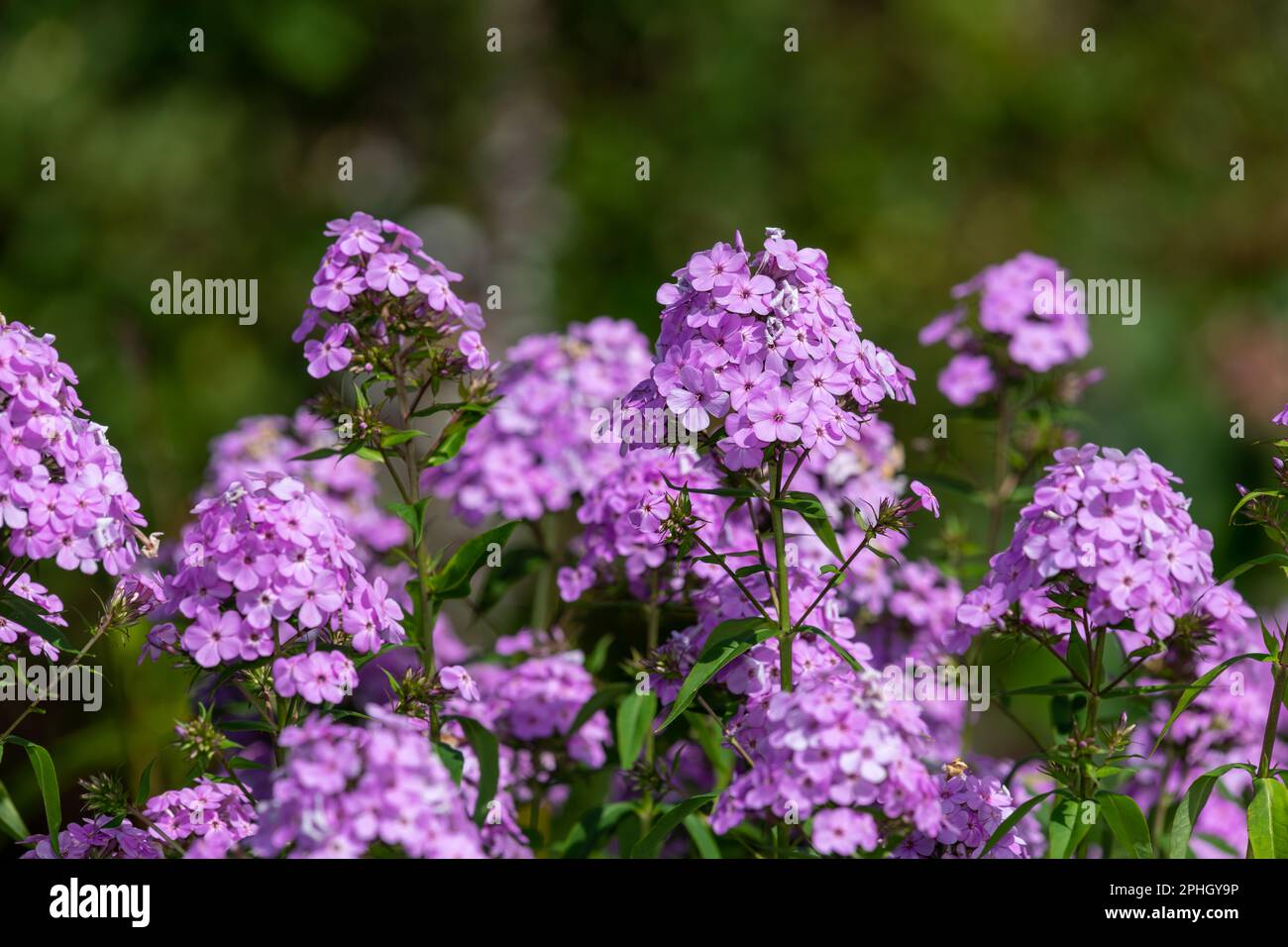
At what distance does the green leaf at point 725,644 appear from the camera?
248 cm

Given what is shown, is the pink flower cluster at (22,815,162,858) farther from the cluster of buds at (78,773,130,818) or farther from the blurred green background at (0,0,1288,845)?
the blurred green background at (0,0,1288,845)

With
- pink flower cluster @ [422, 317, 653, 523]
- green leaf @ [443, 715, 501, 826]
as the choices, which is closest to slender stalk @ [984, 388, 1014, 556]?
pink flower cluster @ [422, 317, 653, 523]

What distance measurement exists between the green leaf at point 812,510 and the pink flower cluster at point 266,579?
0.76 metres

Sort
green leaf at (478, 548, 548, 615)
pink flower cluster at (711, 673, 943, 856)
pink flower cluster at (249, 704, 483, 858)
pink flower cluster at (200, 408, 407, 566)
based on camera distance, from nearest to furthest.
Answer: pink flower cluster at (249, 704, 483, 858)
pink flower cluster at (711, 673, 943, 856)
green leaf at (478, 548, 548, 615)
pink flower cluster at (200, 408, 407, 566)

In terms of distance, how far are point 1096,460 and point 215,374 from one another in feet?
22.1

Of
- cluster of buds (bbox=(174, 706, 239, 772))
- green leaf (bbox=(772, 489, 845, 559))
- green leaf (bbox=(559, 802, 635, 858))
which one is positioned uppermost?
green leaf (bbox=(772, 489, 845, 559))

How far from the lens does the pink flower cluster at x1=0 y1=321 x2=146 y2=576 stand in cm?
246

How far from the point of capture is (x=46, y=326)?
24.6ft

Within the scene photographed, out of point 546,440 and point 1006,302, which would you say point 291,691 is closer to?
point 546,440

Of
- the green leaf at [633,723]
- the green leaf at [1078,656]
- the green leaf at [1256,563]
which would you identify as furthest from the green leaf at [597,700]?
the green leaf at [1256,563]

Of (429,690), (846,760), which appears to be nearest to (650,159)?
(429,690)

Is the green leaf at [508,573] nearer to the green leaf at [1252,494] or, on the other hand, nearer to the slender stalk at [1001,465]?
the slender stalk at [1001,465]

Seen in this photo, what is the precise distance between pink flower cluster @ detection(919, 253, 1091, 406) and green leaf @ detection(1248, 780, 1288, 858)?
4.43ft

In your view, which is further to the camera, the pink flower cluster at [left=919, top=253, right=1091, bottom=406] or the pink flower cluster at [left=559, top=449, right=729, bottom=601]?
the pink flower cluster at [left=919, top=253, right=1091, bottom=406]
